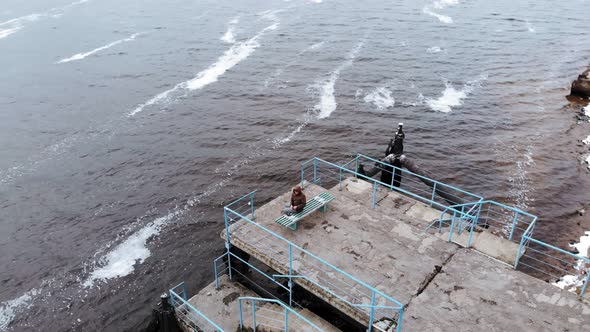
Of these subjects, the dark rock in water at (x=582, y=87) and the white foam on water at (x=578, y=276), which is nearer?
the white foam on water at (x=578, y=276)

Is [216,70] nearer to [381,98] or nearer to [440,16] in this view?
[381,98]

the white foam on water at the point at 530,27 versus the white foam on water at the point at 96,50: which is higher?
the white foam on water at the point at 530,27

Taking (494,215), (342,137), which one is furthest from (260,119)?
(494,215)

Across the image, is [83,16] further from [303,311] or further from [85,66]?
[303,311]

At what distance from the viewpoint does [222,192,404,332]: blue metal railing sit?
11.7 metres

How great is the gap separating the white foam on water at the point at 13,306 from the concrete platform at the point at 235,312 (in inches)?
360

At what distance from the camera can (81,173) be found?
93.9ft

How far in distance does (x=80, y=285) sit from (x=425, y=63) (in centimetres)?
3931

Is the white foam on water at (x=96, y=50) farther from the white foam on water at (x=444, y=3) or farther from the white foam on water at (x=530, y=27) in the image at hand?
the white foam on water at (x=530, y=27)

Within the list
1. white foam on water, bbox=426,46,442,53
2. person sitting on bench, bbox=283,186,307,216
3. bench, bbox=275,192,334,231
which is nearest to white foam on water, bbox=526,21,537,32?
white foam on water, bbox=426,46,442,53

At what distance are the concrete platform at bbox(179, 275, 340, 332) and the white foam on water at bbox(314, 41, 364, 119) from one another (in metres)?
22.1

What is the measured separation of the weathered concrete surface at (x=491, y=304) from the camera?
11.3m

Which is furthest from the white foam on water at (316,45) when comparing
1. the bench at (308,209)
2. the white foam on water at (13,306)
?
the white foam on water at (13,306)

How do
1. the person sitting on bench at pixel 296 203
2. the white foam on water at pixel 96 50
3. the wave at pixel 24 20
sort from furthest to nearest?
the wave at pixel 24 20
the white foam on water at pixel 96 50
the person sitting on bench at pixel 296 203
